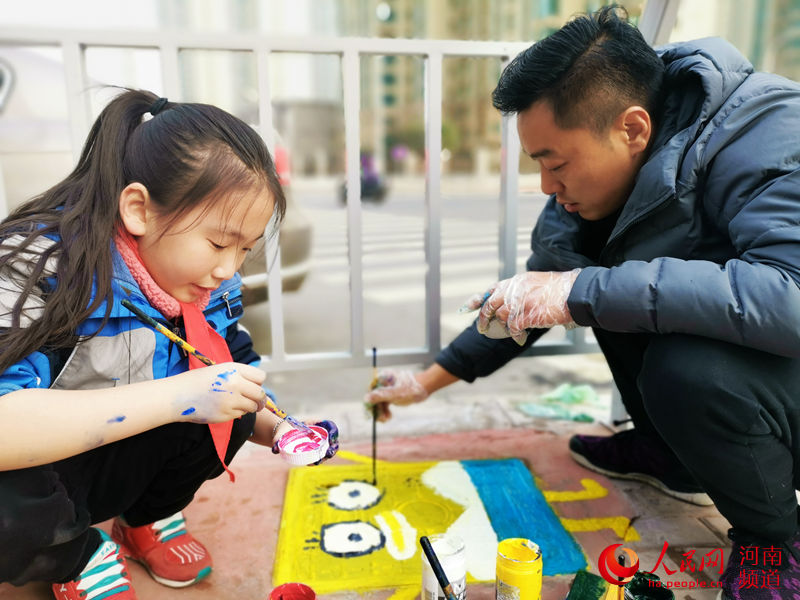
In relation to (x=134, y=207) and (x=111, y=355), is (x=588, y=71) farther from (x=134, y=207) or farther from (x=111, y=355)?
(x=111, y=355)

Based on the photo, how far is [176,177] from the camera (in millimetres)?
1083

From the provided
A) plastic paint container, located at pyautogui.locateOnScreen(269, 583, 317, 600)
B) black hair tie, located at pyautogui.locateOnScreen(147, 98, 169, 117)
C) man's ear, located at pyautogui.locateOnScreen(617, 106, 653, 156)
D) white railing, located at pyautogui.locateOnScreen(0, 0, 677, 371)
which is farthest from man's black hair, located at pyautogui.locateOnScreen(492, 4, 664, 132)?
plastic paint container, located at pyautogui.locateOnScreen(269, 583, 317, 600)

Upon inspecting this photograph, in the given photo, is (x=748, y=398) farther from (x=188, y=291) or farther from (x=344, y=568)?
(x=188, y=291)

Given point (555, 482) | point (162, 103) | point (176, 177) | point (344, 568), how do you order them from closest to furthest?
point (176, 177)
point (162, 103)
point (344, 568)
point (555, 482)

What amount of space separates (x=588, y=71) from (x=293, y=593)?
1236 mm

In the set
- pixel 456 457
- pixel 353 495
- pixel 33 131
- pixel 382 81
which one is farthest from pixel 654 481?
pixel 382 81

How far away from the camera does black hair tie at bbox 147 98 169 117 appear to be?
119 centimetres

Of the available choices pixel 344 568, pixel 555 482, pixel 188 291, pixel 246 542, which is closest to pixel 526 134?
pixel 188 291

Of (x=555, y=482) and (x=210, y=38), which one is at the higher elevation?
(x=210, y=38)

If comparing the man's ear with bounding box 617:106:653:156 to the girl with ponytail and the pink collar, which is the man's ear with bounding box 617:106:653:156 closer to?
the girl with ponytail

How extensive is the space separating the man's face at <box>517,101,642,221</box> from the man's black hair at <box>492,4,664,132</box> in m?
0.02

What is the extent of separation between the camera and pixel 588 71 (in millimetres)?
1289

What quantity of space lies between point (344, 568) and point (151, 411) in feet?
1.92

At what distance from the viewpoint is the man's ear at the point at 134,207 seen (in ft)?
3.57
